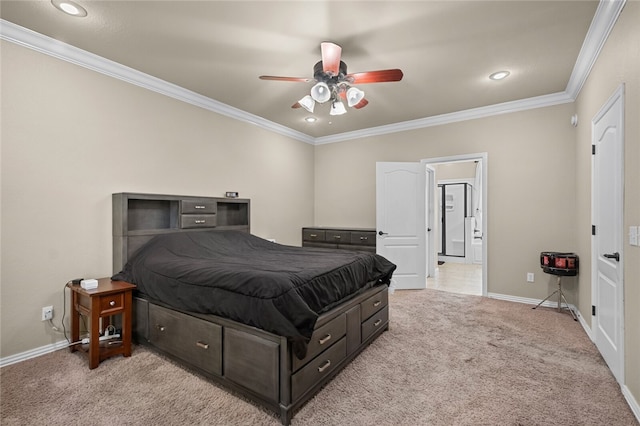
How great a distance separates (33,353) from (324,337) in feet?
8.11

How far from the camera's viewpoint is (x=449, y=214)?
8.05 meters

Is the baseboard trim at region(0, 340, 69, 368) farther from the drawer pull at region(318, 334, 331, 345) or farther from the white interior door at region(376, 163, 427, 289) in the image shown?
the white interior door at region(376, 163, 427, 289)

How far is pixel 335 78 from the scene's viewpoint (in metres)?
2.68

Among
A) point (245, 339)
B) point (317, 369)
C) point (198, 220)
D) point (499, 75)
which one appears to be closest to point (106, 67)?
point (198, 220)

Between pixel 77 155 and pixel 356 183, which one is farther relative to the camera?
pixel 356 183

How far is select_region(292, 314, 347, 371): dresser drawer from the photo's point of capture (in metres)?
1.89

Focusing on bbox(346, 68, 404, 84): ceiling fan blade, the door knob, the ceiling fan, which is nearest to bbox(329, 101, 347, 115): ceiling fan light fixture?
the ceiling fan

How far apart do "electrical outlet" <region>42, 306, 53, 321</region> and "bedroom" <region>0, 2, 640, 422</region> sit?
43 millimetres

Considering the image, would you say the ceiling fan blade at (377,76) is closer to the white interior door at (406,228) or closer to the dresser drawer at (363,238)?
the white interior door at (406,228)

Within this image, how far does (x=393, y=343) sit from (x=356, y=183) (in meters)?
3.22

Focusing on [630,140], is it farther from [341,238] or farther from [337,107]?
[341,238]

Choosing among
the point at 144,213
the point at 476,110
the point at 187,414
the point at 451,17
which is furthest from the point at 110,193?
the point at 476,110

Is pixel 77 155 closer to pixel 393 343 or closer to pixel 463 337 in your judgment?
pixel 393 343

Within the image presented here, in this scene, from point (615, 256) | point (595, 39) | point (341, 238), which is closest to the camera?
point (615, 256)
